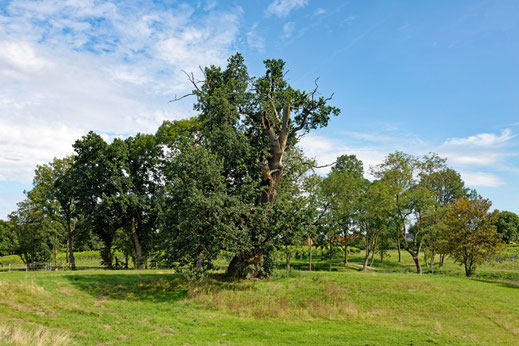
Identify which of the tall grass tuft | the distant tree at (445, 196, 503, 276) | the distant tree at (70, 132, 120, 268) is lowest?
the tall grass tuft

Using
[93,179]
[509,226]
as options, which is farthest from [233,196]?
[509,226]

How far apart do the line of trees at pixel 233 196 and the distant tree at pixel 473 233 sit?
114 mm

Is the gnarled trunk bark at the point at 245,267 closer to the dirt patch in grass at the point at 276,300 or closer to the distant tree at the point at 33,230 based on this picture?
the dirt patch in grass at the point at 276,300

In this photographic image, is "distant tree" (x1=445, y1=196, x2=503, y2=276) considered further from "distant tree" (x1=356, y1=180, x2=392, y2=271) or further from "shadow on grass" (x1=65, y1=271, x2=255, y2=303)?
"shadow on grass" (x1=65, y1=271, x2=255, y2=303)

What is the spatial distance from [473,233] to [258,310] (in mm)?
29081

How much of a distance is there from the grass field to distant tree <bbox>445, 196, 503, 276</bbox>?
8.06 metres

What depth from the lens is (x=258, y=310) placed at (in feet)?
67.2

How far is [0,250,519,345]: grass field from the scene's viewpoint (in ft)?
49.2

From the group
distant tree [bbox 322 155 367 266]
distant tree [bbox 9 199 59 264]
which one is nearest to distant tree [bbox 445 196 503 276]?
distant tree [bbox 322 155 367 266]

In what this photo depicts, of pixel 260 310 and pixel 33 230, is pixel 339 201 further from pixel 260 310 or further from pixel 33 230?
pixel 33 230

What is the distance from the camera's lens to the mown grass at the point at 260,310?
15.1m

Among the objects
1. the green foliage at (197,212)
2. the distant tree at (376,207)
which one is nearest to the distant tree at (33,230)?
the green foliage at (197,212)

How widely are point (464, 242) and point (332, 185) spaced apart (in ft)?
59.9

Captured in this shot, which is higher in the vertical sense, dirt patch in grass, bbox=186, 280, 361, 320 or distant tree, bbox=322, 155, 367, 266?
distant tree, bbox=322, 155, 367, 266
